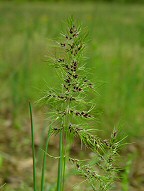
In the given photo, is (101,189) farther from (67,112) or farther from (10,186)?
(10,186)

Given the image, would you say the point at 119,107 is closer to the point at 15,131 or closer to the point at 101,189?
the point at 15,131

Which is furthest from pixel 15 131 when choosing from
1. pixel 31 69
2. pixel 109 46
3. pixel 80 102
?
pixel 109 46

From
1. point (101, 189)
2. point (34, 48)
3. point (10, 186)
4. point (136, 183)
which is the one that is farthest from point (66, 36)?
point (34, 48)

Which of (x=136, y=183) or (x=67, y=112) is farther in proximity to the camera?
(x=136, y=183)

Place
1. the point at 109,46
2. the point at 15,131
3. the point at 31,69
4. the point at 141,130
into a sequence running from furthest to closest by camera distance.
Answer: the point at 109,46, the point at 31,69, the point at 15,131, the point at 141,130

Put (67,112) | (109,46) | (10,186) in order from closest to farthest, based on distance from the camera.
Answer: (67,112), (10,186), (109,46)

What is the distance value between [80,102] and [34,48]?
172 inches

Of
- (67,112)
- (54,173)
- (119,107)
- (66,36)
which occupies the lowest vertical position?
(54,173)

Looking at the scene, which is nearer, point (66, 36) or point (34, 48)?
point (66, 36)

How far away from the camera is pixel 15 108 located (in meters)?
3.54

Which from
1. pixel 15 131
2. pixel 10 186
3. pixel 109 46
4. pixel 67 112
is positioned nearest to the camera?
pixel 67 112

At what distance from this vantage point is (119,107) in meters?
3.29

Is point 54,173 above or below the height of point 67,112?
below

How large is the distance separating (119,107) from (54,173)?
89 centimetres
